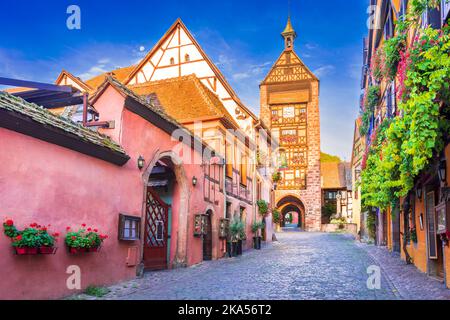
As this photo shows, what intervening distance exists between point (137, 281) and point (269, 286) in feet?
8.62

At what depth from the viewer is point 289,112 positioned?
42719 millimetres

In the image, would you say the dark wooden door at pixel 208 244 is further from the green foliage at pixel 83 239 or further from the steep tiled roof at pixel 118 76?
the steep tiled roof at pixel 118 76

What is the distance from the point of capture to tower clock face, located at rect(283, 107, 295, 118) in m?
42.6

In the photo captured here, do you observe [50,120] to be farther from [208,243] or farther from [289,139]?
[289,139]

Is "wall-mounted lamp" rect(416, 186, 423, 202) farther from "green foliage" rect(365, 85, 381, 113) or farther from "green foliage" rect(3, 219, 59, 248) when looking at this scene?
"green foliage" rect(365, 85, 381, 113)

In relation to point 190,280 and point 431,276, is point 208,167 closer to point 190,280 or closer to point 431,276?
point 190,280

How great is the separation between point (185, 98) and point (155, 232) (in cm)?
741

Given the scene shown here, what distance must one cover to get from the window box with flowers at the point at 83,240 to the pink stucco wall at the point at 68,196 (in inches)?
4.6

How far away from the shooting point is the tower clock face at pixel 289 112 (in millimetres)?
42594

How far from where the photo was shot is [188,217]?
497 inches

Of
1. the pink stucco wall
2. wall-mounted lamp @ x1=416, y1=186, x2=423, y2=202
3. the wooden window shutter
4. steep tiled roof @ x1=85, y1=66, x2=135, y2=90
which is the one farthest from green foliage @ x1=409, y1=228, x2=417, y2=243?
steep tiled roof @ x1=85, y1=66, x2=135, y2=90

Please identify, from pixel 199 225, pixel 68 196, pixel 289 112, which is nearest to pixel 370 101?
pixel 199 225

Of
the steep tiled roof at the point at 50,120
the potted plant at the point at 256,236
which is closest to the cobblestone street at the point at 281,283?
the steep tiled roof at the point at 50,120
